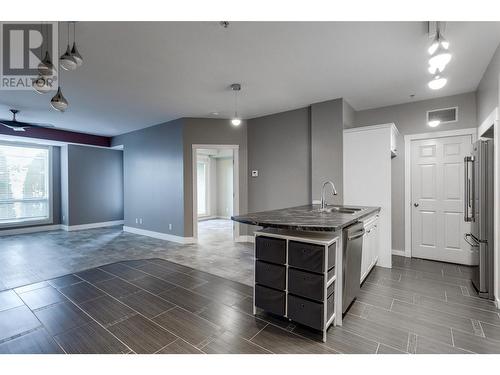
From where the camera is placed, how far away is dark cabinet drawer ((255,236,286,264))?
2129 mm

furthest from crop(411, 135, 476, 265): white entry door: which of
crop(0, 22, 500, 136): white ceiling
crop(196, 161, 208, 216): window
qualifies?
crop(196, 161, 208, 216): window

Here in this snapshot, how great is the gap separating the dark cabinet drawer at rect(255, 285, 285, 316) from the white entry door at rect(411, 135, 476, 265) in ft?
11.1

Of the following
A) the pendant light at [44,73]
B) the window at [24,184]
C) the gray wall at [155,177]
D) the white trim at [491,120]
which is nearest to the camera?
the pendant light at [44,73]

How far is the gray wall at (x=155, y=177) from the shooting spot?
552 cm

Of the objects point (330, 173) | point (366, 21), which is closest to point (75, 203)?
point (330, 173)

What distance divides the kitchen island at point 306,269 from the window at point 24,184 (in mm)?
7466

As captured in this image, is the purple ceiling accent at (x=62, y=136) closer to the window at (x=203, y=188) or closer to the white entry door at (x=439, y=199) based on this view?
the window at (x=203, y=188)

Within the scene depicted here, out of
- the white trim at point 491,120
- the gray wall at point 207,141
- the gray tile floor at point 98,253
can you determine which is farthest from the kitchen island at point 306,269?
the gray wall at point 207,141

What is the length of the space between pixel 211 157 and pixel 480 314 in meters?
8.52

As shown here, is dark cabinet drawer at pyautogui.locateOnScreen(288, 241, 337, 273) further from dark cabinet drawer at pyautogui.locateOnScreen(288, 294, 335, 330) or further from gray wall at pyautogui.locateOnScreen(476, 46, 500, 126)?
gray wall at pyautogui.locateOnScreen(476, 46, 500, 126)

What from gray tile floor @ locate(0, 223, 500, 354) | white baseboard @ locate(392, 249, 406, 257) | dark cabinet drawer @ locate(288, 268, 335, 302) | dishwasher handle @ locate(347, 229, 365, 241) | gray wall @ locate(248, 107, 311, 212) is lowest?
gray tile floor @ locate(0, 223, 500, 354)

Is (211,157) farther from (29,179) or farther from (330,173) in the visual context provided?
(330,173)

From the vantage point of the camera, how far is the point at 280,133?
505 cm

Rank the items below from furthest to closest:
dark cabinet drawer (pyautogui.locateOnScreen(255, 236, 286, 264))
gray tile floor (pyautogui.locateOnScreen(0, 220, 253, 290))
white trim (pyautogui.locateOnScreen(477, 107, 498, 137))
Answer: gray tile floor (pyautogui.locateOnScreen(0, 220, 253, 290)) → white trim (pyautogui.locateOnScreen(477, 107, 498, 137)) → dark cabinet drawer (pyautogui.locateOnScreen(255, 236, 286, 264))
